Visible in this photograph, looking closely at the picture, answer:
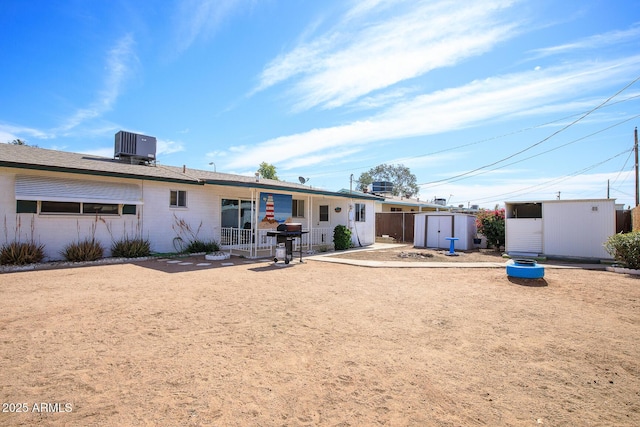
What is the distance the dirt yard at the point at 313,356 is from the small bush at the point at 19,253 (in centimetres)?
257

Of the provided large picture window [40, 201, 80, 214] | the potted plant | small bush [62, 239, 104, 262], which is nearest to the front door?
the potted plant

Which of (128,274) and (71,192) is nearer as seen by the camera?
(128,274)

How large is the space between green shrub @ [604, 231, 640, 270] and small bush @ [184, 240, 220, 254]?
13.9 m

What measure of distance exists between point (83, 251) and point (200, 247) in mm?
→ 3866

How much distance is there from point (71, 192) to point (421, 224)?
1599cm

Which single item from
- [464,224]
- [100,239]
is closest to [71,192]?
[100,239]

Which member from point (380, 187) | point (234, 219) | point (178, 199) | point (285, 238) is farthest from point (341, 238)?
point (380, 187)

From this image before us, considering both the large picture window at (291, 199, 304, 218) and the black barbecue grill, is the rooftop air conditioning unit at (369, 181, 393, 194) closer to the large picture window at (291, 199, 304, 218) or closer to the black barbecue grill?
the large picture window at (291, 199, 304, 218)

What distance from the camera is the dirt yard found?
263cm

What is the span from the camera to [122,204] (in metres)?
11.2

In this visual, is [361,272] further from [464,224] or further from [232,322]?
[464,224]

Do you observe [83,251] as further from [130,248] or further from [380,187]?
[380,187]

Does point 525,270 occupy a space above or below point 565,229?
below

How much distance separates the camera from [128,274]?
27.0 ft
